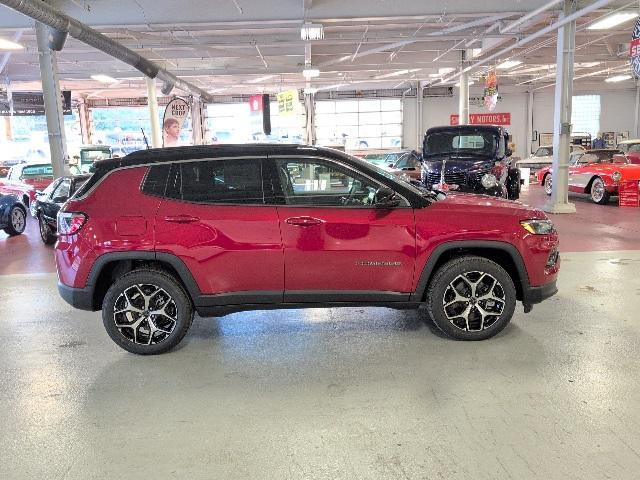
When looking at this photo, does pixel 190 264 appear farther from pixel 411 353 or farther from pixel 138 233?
pixel 411 353

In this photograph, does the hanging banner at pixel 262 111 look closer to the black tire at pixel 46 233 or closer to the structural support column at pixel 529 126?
the black tire at pixel 46 233

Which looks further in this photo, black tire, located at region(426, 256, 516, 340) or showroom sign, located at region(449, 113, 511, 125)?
showroom sign, located at region(449, 113, 511, 125)

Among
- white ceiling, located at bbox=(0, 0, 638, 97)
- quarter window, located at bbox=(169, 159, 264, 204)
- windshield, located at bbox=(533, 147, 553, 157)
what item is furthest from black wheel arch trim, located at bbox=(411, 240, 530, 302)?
windshield, located at bbox=(533, 147, 553, 157)

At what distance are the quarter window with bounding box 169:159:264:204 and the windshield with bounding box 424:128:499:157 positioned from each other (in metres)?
7.77

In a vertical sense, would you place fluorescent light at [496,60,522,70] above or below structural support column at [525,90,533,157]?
above

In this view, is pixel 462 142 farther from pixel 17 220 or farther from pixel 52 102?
pixel 17 220

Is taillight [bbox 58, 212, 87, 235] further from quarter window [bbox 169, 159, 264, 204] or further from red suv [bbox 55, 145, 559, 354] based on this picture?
quarter window [bbox 169, 159, 264, 204]

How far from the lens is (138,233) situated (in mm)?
4102

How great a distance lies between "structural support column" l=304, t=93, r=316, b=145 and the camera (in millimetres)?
30062

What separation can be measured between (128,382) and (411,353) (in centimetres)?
221

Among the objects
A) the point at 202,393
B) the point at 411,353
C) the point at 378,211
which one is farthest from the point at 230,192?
the point at 411,353

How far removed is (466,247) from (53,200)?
26.0 feet

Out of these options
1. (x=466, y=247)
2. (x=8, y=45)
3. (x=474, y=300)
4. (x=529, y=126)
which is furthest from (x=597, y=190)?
(x=529, y=126)

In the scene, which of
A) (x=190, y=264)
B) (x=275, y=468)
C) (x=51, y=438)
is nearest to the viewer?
(x=275, y=468)
